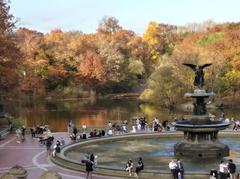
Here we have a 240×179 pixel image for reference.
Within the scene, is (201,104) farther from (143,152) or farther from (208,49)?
(208,49)

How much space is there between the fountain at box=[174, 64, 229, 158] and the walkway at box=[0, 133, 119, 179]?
305 inches

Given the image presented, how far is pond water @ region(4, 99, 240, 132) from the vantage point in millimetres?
69062

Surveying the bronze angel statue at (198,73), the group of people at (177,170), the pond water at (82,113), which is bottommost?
the group of people at (177,170)

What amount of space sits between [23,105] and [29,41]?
64.8 feet

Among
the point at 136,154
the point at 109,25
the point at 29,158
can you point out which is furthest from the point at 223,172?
the point at 109,25

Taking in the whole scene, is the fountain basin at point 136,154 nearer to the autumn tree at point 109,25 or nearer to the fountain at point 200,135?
the fountain at point 200,135

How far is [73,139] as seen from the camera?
42.6 meters

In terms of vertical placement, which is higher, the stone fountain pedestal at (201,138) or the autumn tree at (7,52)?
the autumn tree at (7,52)

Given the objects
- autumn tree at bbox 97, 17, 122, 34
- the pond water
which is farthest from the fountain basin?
autumn tree at bbox 97, 17, 122, 34

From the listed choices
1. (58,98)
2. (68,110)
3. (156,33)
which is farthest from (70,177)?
(156,33)

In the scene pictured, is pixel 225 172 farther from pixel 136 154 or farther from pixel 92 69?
pixel 92 69

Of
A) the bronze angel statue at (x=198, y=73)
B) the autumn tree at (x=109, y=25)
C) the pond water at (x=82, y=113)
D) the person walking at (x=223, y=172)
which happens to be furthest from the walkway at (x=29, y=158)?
the autumn tree at (x=109, y=25)

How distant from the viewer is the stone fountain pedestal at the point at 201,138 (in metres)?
32.2

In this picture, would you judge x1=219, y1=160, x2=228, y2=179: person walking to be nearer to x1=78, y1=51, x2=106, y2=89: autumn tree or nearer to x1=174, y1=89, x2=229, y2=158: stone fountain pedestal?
x1=174, y1=89, x2=229, y2=158: stone fountain pedestal
